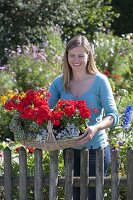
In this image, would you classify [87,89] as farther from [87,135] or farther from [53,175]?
[53,175]

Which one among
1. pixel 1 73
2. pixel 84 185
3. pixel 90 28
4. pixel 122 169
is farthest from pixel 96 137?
pixel 90 28

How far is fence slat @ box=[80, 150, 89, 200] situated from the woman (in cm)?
6

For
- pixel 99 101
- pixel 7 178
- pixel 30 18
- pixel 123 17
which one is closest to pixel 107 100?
pixel 99 101

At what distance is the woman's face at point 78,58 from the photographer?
3.71m

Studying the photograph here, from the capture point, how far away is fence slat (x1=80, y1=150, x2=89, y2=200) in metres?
3.69

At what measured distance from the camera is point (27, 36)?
36.5 ft

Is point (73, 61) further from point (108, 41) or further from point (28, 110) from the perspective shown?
point (108, 41)

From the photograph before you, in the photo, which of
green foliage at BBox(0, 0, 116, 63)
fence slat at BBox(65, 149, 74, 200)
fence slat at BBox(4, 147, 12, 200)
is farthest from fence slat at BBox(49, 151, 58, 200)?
green foliage at BBox(0, 0, 116, 63)

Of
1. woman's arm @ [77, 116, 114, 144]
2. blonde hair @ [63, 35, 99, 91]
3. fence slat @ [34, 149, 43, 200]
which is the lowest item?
fence slat @ [34, 149, 43, 200]

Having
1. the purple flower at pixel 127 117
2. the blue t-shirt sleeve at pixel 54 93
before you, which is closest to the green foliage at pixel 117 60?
the purple flower at pixel 127 117

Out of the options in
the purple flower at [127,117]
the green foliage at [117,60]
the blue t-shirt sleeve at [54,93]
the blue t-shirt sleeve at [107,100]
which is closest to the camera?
the blue t-shirt sleeve at [107,100]

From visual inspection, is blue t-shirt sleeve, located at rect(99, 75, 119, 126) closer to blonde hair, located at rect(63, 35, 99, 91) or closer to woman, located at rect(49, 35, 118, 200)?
woman, located at rect(49, 35, 118, 200)

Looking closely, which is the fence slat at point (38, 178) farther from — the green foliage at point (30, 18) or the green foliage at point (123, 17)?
the green foliage at point (123, 17)

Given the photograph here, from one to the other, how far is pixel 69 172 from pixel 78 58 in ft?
2.41
